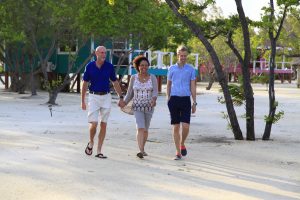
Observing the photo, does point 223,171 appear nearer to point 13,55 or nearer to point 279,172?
point 279,172

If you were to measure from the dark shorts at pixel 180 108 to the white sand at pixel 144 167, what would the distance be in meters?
0.60

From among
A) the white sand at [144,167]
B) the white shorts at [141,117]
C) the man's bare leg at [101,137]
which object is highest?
the white shorts at [141,117]

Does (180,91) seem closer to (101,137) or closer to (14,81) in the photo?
(101,137)

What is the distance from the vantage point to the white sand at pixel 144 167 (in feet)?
20.9

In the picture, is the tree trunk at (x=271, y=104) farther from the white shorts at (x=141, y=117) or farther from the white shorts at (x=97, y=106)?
the white shorts at (x=97, y=106)

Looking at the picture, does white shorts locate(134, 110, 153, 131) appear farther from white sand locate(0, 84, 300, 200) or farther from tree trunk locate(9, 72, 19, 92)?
tree trunk locate(9, 72, 19, 92)

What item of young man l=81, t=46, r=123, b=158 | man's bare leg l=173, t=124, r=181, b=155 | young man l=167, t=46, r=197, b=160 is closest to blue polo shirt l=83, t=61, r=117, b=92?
young man l=81, t=46, r=123, b=158

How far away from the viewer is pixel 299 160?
889cm

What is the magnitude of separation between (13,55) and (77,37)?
777cm

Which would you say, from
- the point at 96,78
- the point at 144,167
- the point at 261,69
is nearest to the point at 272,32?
the point at 96,78

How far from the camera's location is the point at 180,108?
8.79 metres

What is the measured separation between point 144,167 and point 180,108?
127 cm

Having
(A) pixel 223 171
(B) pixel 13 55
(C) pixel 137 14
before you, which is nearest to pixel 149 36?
(C) pixel 137 14

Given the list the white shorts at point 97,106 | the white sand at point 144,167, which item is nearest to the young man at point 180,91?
the white sand at point 144,167
